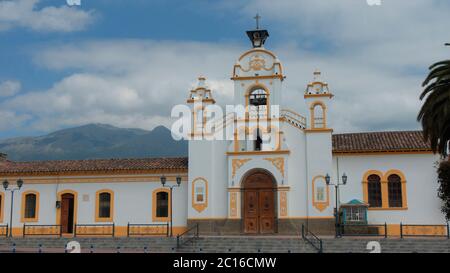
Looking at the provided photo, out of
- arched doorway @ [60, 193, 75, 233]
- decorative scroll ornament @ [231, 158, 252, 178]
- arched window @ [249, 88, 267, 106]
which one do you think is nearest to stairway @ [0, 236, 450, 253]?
arched doorway @ [60, 193, 75, 233]

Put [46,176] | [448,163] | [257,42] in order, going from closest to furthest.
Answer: [448,163]
[257,42]
[46,176]

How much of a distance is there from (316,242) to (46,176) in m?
18.4

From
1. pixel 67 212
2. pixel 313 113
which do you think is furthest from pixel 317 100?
pixel 67 212

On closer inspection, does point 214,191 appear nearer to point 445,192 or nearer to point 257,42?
point 257,42

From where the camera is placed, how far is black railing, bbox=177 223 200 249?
90.9 ft

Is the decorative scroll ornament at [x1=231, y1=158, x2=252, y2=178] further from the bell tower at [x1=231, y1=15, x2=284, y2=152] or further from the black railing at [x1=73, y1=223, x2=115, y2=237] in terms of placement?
the black railing at [x1=73, y1=223, x2=115, y2=237]

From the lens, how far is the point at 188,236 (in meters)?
31.1

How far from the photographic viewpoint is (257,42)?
32875 millimetres

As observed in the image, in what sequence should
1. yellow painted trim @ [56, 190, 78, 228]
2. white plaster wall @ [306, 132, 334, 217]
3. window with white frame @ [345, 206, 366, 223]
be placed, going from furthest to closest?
1. yellow painted trim @ [56, 190, 78, 228]
2. white plaster wall @ [306, 132, 334, 217]
3. window with white frame @ [345, 206, 366, 223]

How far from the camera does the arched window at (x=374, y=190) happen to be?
3150cm

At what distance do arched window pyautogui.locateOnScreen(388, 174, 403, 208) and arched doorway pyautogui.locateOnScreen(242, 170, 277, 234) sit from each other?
22.0 ft

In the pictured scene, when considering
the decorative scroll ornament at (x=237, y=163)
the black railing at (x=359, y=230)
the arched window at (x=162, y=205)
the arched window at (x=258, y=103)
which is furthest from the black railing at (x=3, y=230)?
the black railing at (x=359, y=230)

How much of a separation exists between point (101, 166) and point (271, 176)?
11030 millimetres
